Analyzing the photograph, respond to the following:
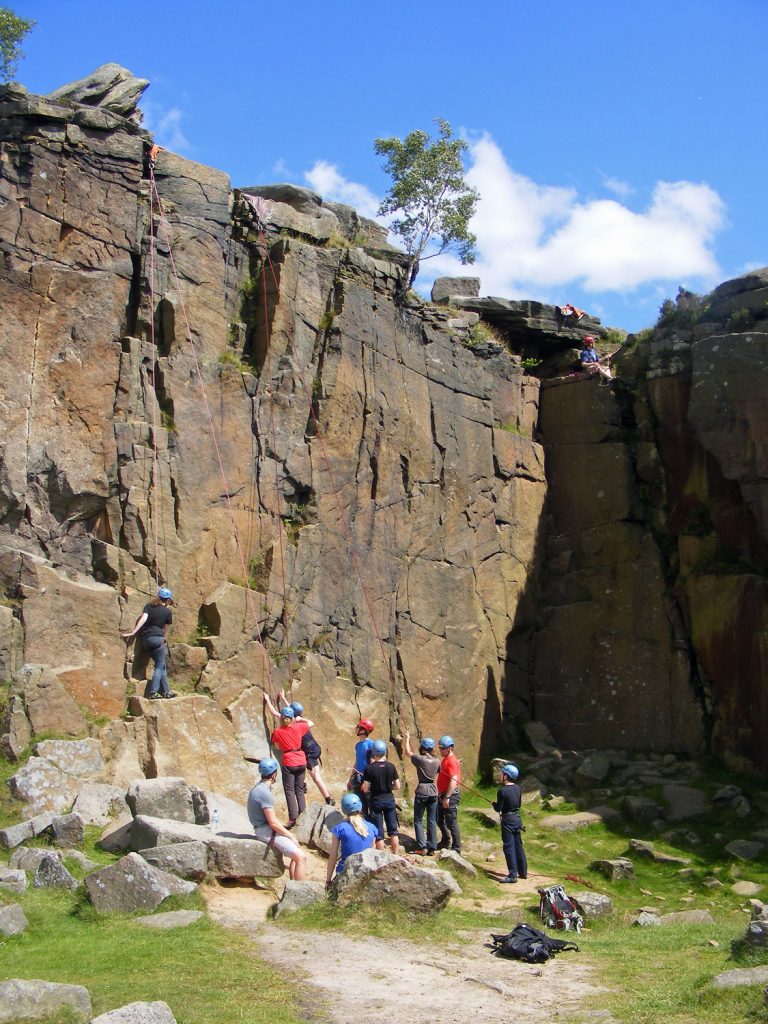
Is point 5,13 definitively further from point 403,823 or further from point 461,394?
point 403,823

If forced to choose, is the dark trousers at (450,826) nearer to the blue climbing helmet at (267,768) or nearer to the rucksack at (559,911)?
the rucksack at (559,911)

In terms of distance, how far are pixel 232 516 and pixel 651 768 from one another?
1040cm

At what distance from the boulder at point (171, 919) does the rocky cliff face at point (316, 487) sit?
18.7 ft

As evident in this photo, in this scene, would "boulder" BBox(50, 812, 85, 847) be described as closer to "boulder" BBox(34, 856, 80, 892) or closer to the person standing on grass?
"boulder" BBox(34, 856, 80, 892)

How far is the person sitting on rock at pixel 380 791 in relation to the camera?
16438 mm

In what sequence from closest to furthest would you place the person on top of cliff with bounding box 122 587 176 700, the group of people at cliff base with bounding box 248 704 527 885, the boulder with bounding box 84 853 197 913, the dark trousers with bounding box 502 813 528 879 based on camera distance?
the boulder with bounding box 84 853 197 913 < the group of people at cliff base with bounding box 248 704 527 885 < the dark trousers with bounding box 502 813 528 879 < the person on top of cliff with bounding box 122 587 176 700

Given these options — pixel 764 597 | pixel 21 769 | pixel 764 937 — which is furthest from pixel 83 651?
pixel 764 597

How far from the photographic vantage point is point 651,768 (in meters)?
23.5

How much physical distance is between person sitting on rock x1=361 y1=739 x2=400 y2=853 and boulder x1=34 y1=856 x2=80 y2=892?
195 inches

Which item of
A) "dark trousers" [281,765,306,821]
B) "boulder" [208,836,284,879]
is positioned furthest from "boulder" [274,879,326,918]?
"dark trousers" [281,765,306,821]

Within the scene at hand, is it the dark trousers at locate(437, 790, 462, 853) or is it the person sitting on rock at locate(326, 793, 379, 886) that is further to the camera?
the dark trousers at locate(437, 790, 462, 853)

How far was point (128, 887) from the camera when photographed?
40.0 ft

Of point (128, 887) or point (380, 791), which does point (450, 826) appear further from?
point (128, 887)

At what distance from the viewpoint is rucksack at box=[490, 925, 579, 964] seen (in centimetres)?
1177
